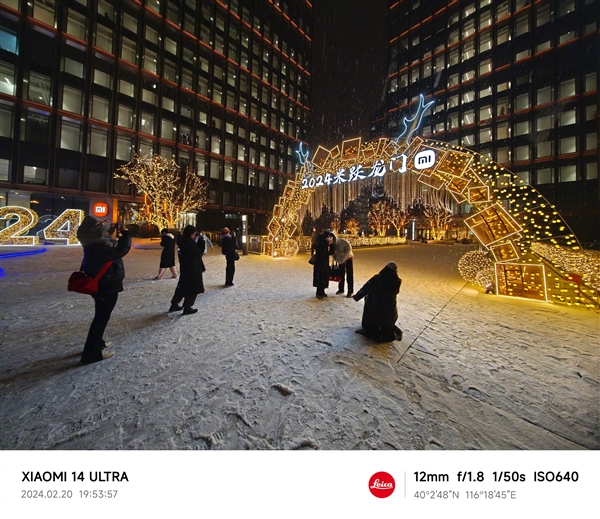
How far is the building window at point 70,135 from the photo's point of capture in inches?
868

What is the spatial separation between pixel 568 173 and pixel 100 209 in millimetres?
48133

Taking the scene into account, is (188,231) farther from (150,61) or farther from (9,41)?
(150,61)

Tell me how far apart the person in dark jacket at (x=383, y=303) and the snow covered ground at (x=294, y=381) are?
22 centimetres

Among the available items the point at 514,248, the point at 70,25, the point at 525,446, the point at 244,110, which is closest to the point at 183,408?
the point at 525,446

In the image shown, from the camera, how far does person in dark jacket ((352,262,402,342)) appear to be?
324 cm

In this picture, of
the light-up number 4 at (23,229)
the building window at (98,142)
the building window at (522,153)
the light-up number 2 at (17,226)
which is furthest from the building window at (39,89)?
the building window at (522,153)

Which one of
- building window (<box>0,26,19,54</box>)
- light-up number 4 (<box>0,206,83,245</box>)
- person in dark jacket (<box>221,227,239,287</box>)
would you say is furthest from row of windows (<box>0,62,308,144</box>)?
person in dark jacket (<box>221,227,239,287</box>)

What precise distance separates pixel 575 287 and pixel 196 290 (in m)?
7.35

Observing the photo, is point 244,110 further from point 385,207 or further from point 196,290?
point 196,290

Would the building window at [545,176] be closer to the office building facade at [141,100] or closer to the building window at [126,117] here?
the office building facade at [141,100]

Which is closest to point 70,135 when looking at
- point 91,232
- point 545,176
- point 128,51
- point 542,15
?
point 128,51

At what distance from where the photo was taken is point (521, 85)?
104 feet

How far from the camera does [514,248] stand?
547 cm
